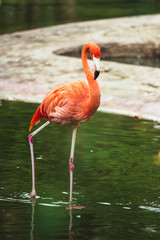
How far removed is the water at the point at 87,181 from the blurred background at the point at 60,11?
7.65 meters

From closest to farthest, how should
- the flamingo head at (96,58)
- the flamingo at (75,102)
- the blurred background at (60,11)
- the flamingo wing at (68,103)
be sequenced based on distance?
1. the flamingo head at (96,58)
2. the flamingo at (75,102)
3. the flamingo wing at (68,103)
4. the blurred background at (60,11)

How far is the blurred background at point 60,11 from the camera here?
15488mm

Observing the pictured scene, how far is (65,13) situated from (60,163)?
13.3 metres

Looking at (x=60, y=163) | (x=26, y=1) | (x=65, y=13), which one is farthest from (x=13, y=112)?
(x=26, y=1)

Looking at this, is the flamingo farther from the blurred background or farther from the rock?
the blurred background

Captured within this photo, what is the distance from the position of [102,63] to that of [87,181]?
460 cm

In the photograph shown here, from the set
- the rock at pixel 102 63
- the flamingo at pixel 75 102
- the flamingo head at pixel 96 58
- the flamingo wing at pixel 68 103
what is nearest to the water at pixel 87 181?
the flamingo at pixel 75 102

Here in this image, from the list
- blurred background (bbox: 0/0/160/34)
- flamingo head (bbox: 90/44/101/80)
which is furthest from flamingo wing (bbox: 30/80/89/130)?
blurred background (bbox: 0/0/160/34)

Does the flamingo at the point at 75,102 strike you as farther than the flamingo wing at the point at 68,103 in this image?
No

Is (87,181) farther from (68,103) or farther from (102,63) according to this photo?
(102,63)

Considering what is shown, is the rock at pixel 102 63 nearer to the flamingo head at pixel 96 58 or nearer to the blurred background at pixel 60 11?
the blurred background at pixel 60 11

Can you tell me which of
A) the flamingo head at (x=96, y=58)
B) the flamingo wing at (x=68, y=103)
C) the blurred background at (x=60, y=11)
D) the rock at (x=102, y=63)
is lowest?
the blurred background at (x=60, y=11)

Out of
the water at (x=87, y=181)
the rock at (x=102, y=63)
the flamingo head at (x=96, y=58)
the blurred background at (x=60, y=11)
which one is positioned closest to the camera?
the water at (x=87, y=181)

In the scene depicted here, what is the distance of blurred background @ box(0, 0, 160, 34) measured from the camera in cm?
1549
